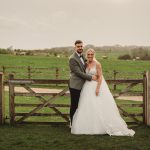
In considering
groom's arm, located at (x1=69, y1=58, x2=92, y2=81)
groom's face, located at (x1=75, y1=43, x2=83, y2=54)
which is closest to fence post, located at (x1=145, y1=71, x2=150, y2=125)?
groom's arm, located at (x1=69, y1=58, x2=92, y2=81)

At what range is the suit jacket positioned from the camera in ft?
37.9

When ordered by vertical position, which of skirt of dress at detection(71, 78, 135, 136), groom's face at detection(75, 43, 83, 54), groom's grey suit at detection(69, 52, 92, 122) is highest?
groom's face at detection(75, 43, 83, 54)

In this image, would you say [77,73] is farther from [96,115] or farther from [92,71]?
[96,115]

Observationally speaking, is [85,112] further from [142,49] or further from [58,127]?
[142,49]

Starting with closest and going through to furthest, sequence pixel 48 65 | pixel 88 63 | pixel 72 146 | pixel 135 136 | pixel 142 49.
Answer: pixel 72 146 < pixel 135 136 < pixel 88 63 < pixel 48 65 < pixel 142 49

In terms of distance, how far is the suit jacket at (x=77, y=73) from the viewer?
11555 mm

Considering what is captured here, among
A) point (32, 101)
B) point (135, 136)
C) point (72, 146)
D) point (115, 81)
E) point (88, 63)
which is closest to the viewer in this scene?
point (72, 146)

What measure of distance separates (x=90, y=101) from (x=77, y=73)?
83cm

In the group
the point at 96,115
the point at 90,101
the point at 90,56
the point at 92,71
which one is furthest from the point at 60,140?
the point at 90,56

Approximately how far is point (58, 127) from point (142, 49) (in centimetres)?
5746

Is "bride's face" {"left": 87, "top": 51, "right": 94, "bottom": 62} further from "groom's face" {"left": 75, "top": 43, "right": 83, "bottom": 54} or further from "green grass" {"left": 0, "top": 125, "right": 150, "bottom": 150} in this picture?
"green grass" {"left": 0, "top": 125, "right": 150, "bottom": 150}

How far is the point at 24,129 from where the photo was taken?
474 inches

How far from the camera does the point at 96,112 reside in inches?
452

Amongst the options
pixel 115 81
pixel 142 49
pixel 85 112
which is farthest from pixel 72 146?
pixel 142 49
